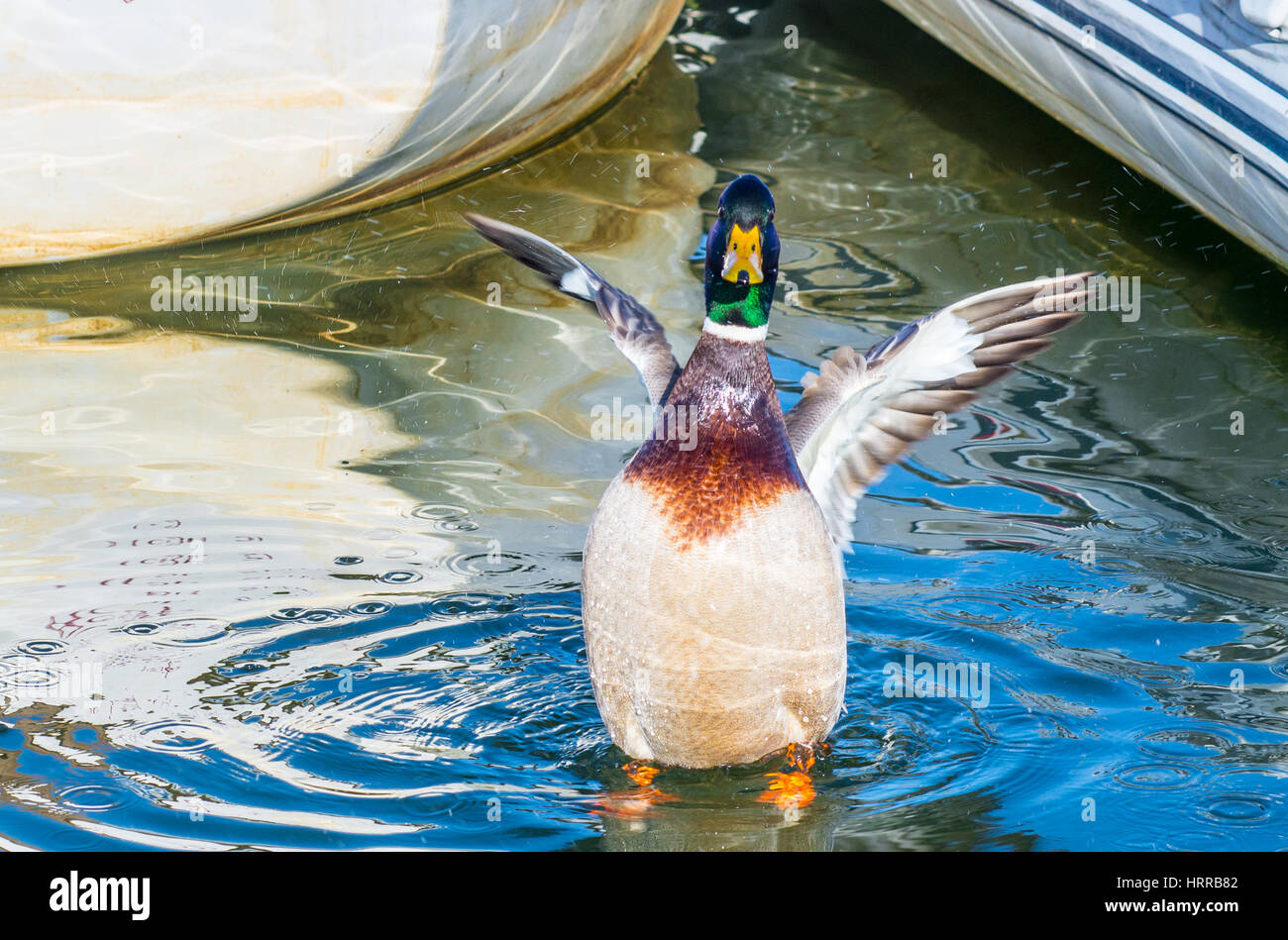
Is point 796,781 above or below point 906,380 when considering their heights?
below

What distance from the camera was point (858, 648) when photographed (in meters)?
4.79

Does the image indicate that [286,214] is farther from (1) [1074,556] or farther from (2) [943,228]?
(1) [1074,556]

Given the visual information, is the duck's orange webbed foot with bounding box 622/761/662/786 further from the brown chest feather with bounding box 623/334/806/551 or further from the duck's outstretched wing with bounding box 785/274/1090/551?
the duck's outstretched wing with bounding box 785/274/1090/551

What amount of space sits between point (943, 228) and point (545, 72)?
2.33 m

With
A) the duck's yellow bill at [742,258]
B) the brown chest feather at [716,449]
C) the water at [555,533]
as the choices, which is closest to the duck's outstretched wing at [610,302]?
the brown chest feather at [716,449]

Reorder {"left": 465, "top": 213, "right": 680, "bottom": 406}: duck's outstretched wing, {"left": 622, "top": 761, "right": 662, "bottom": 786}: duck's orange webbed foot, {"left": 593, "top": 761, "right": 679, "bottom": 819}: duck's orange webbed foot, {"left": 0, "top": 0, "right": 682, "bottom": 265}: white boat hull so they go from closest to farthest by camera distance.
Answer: {"left": 593, "top": 761, "right": 679, "bottom": 819}: duck's orange webbed foot < {"left": 622, "top": 761, "right": 662, "bottom": 786}: duck's orange webbed foot < {"left": 465, "top": 213, "right": 680, "bottom": 406}: duck's outstretched wing < {"left": 0, "top": 0, "right": 682, "bottom": 265}: white boat hull

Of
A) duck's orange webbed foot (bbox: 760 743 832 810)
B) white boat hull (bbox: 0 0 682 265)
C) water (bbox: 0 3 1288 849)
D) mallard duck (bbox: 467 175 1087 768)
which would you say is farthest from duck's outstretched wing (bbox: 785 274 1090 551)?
white boat hull (bbox: 0 0 682 265)

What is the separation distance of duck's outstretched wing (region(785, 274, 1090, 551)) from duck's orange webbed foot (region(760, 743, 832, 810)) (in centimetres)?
76

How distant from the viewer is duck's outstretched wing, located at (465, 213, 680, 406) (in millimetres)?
4588

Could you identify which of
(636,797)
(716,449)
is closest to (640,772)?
(636,797)

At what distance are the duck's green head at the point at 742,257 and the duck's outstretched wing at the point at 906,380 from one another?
1.47 ft

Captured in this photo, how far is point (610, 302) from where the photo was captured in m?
4.94

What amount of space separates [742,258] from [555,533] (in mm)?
1854

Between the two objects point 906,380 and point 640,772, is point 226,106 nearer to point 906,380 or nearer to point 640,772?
point 906,380
